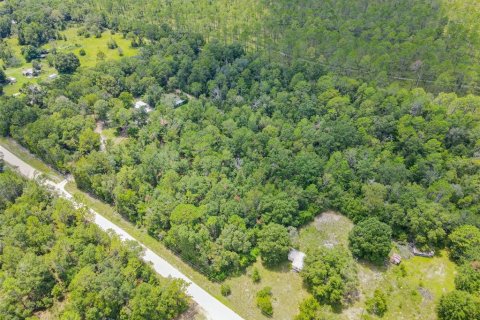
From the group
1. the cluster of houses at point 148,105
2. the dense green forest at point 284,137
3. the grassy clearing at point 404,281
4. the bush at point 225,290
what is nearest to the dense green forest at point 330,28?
the dense green forest at point 284,137

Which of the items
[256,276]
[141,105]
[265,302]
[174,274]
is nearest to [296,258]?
[256,276]

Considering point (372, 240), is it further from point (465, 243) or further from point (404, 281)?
point (465, 243)

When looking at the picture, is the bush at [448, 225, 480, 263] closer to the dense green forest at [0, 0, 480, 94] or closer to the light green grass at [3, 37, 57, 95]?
the dense green forest at [0, 0, 480, 94]

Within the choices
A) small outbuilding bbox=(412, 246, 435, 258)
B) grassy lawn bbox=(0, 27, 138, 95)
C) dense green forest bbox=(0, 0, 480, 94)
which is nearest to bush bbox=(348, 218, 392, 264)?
small outbuilding bbox=(412, 246, 435, 258)

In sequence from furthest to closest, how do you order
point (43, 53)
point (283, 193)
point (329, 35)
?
point (43, 53) → point (329, 35) → point (283, 193)

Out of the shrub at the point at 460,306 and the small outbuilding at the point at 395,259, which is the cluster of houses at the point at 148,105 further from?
the shrub at the point at 460,306

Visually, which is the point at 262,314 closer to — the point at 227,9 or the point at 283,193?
the point at 283,193

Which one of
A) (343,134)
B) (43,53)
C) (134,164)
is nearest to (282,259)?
(343,134)
